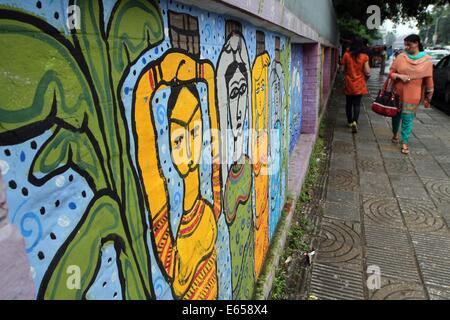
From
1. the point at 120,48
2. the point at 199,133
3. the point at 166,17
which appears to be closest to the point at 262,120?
the point at 199,133

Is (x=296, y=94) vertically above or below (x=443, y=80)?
above

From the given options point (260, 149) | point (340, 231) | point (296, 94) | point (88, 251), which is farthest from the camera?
point (296, 94)

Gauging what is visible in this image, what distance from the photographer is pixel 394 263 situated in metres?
3.38

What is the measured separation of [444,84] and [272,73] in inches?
431

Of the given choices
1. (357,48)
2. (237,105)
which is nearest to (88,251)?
(237,105)

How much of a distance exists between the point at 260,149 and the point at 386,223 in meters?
1.99

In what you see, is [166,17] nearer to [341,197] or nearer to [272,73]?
[272,73]

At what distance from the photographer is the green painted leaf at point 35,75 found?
78cm

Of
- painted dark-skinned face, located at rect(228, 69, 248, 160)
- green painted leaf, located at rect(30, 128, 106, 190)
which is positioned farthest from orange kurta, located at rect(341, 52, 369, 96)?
green painted leaf, located at rect(30, 128, 106, 190)

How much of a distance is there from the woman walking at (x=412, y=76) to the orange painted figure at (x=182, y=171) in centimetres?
507

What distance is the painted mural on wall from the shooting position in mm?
851

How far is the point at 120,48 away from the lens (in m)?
1.15

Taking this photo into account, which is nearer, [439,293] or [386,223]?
[439,293]

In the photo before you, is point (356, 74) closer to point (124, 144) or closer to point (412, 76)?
point (412, 76)
